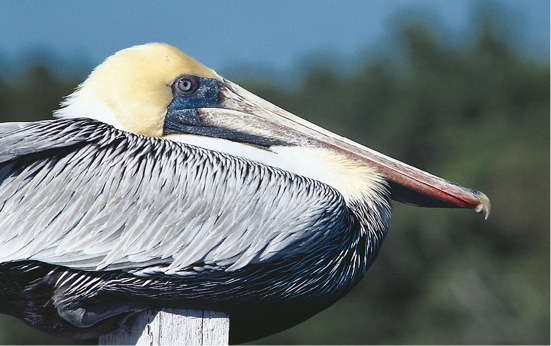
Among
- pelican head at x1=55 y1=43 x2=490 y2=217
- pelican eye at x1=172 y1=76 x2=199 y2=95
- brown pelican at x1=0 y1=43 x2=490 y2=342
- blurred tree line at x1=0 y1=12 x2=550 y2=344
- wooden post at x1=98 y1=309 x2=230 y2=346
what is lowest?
blurred tree line at x1=0 y1=12 x2=550 y2=344

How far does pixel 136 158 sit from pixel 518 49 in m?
26.4

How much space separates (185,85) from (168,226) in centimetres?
91

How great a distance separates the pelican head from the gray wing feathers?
0.33 meters

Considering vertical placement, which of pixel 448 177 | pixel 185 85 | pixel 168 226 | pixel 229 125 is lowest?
pixel 448 177

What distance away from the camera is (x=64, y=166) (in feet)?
15.0

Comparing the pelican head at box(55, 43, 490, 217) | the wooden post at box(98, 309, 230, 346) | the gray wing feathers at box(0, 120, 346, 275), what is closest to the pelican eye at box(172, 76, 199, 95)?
the pelican head at box(55, 43, 490, 217)

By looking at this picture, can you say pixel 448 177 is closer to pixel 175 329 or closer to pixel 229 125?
pixel 229 125

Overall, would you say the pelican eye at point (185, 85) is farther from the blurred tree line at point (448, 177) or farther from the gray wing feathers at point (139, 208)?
the blurred tree line at point (448, 177)

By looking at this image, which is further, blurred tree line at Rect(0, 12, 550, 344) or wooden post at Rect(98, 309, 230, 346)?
blurred tree line at Rect(0, 12, 550, 344)

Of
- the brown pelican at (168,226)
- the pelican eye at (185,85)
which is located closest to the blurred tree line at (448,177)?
the pelican eye at (185,85)

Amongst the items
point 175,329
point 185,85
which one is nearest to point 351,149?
point 185,85

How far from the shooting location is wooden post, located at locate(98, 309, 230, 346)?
441 cm

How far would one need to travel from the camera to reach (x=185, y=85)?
204 inches

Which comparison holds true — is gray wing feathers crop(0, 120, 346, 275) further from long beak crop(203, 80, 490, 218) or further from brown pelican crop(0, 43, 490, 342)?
long beak crop(203, 80, 490, 218)
